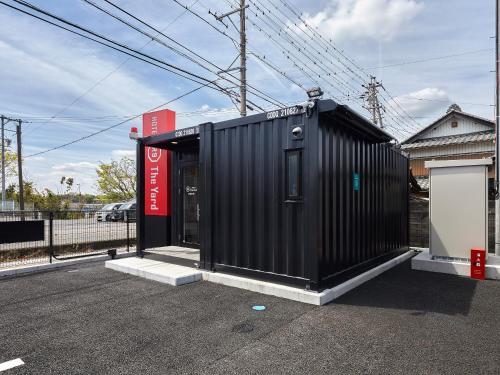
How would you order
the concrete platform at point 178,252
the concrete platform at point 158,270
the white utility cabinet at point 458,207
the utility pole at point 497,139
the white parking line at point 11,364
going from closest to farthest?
the white parking line at point 11,364 < the concrete platform at point 158,270 < the white utility cabinet at point 458,207 < the concrete platform at point 178,252 < the utility pole at point 497,139

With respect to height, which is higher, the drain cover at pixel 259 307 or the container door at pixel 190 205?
the container door at pixel 190 205

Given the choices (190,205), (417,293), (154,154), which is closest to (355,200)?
(417,293)

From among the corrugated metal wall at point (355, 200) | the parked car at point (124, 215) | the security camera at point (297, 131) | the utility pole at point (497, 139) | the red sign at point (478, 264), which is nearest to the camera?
the security camera at point (297, 131)

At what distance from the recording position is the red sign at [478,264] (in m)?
6.11

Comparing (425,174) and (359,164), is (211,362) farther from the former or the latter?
(425,174)

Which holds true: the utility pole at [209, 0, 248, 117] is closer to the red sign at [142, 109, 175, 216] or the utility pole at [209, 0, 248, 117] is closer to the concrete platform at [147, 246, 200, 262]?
the red sign at [142, 109, 175, 216]

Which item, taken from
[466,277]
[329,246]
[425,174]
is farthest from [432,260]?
[425,174]

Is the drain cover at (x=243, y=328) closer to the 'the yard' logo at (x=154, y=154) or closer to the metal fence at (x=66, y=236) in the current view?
the 'the yard' logo at (x=154, y=154)

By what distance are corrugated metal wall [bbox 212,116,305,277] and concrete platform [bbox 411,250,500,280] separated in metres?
3.55

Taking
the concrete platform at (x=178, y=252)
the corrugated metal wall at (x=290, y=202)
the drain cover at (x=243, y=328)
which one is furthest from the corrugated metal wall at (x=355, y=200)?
the concrete platform at (x=178, y=252)

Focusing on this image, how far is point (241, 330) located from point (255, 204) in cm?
228

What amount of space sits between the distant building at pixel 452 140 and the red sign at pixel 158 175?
44.2 feet

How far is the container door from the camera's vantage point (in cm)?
774

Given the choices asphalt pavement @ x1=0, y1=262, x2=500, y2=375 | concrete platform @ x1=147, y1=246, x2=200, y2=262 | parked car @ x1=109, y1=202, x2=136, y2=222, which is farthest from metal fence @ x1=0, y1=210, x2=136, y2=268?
asphalt pavement @ x1=0, y1=262, x2=500, y2=375
